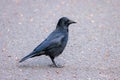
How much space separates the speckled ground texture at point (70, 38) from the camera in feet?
28.8

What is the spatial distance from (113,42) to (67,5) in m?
5.75

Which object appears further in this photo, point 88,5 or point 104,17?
point 88,5

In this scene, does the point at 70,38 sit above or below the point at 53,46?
below

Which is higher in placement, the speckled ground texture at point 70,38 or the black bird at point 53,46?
the black bird at point 53,46

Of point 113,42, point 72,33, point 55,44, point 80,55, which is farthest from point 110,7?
point 55,44

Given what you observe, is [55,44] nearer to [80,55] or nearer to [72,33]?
[80,55]

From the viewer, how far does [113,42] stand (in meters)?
11.0

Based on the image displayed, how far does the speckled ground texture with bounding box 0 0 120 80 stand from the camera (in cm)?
879

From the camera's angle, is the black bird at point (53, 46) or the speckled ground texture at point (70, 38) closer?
the speckled ground texture at point (70, 38)

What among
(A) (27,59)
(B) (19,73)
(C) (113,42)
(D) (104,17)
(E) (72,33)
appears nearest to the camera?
(B) (19,73)

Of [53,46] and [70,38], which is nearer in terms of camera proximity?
[53,46]

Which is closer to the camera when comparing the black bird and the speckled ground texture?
the speckled ground texture

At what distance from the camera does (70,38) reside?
11.6 meters

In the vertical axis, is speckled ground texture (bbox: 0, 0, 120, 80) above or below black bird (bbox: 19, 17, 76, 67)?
below
